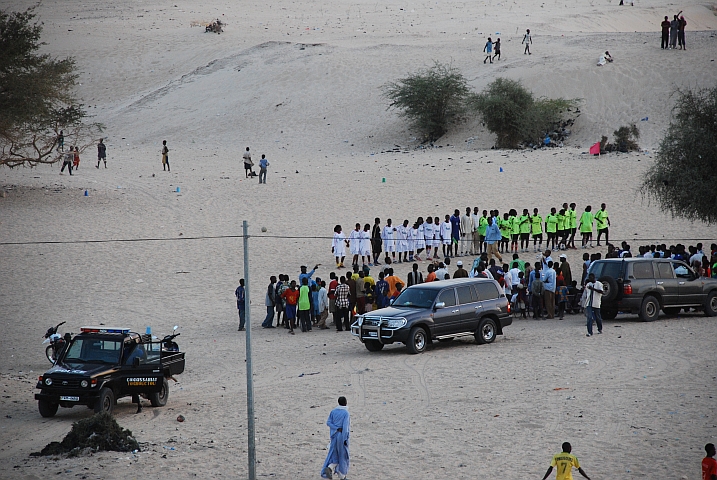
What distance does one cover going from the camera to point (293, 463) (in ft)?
40.6

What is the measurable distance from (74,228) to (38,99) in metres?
8.73

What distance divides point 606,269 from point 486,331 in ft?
11.7

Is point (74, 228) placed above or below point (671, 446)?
above

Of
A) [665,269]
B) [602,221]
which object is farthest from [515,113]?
[665,269]

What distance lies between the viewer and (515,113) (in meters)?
46.3

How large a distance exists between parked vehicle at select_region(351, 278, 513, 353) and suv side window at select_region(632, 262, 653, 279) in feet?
11.1

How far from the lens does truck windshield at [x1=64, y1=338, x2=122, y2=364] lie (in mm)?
14875

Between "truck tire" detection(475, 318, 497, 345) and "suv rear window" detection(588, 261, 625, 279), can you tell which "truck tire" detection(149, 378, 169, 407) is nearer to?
"truck tire" detection(475, 318, 497, 345)

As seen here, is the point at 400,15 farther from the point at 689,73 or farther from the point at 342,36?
the point at 689,73

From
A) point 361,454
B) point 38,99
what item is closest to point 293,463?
point 361,454

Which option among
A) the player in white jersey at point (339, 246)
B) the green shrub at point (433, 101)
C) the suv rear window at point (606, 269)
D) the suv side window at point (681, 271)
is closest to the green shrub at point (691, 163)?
the suv side window at point (681, 271)

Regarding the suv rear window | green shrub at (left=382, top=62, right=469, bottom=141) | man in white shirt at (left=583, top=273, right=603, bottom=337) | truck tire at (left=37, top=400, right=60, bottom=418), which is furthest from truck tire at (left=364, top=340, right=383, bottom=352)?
green shrub at (left=382, top=62, right=469, bottom=141)

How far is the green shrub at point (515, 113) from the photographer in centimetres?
4641

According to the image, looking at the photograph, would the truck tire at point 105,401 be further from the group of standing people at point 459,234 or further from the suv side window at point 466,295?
the group of standing people at point 459,234
